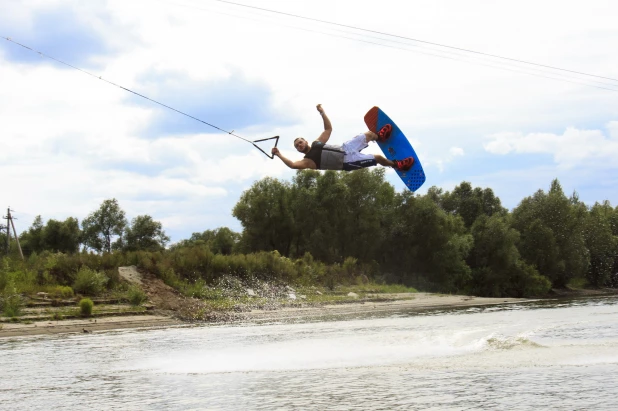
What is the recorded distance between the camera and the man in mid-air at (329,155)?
A: 49.3 ft

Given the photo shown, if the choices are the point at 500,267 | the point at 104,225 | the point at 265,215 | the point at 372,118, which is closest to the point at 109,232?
the point at 104,225

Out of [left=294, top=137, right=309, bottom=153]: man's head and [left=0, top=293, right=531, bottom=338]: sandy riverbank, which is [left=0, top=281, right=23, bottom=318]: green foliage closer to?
[left=0, top=293, right=531, bottom=338]: sandy riverbank

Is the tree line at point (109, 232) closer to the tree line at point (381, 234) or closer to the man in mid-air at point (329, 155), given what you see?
the tree line at point (381, 234)

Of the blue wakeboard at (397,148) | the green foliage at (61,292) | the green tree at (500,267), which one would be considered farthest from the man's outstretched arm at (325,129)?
the green tree at (500,267)

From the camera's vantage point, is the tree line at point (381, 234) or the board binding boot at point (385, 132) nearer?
the board binding boot at point (385, 132)

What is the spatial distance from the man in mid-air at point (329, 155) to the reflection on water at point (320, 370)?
4.69 m

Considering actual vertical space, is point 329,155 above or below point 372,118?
below

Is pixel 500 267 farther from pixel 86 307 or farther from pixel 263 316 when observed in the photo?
pixel 86 307

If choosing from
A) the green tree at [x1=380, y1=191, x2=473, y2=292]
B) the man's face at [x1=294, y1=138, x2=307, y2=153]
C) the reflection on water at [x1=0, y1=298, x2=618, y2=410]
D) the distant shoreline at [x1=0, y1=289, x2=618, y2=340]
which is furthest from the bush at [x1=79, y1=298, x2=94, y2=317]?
the green tree at [x1=380, y1=191, x2=473, y2=292]

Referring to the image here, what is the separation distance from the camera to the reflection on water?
11234mm

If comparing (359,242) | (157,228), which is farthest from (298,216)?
(157,228)

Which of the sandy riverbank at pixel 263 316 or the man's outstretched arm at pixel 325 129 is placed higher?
the man's outstretched arm at pixel 325 129

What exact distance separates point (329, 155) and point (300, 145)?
72 cm

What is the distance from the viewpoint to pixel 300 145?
1505 centimetres
